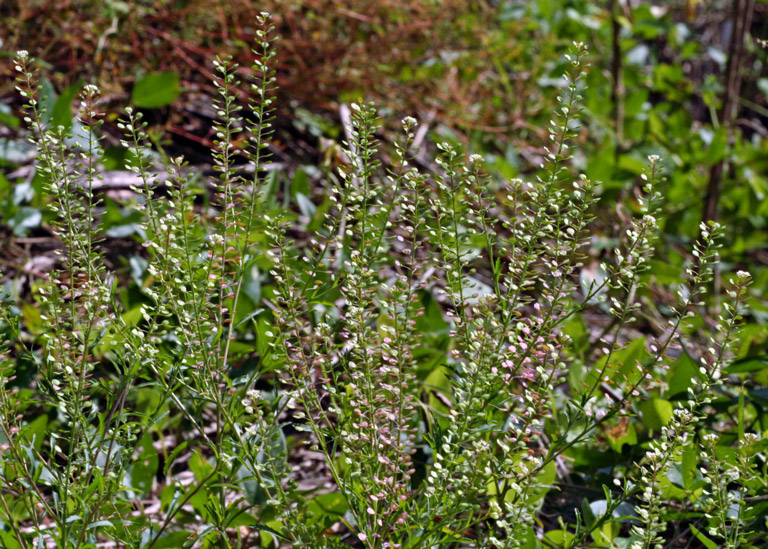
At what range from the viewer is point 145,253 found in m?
2.56

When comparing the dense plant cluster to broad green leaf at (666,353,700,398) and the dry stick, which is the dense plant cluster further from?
the dry stick

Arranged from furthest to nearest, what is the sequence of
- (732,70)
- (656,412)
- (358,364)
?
(732,70)
(656,412)
(358,364)

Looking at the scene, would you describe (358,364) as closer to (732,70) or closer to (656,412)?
(656,412)

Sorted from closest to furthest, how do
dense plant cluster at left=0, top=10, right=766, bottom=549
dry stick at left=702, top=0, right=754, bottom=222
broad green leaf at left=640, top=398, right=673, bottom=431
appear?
dense plant cluster at left=0, top=10, right=766, bottom=549
broad green leaf at left=640, top=398, right=673, bottom=431
dry stick at left=702, top=0, right=754, bottom=222

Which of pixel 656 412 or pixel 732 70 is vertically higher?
pixel 732 70

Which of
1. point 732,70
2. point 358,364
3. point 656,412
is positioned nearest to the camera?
point 358,364

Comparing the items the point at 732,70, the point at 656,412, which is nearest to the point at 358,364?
the point at 656,412

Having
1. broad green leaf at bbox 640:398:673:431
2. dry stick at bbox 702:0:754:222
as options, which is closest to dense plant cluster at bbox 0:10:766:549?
broad green leaf at bbox 640:398:673:431

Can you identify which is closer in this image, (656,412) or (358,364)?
(358,364)

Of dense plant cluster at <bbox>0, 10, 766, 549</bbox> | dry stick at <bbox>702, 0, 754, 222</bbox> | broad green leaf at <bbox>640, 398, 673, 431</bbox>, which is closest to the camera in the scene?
dense plant cluster at <bbox>0, 10, 766, 549</bbox>

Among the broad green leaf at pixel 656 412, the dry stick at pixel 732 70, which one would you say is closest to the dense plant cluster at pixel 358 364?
the broad green leaf at pixel 656 412

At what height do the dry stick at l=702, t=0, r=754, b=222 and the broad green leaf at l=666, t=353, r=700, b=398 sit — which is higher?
the dry stick at l=702, t=0, r=754, b=222

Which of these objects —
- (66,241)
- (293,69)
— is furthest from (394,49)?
(66,241)

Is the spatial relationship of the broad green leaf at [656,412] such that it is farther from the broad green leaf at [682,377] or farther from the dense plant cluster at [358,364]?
the dense plant cluster at [358,364]
